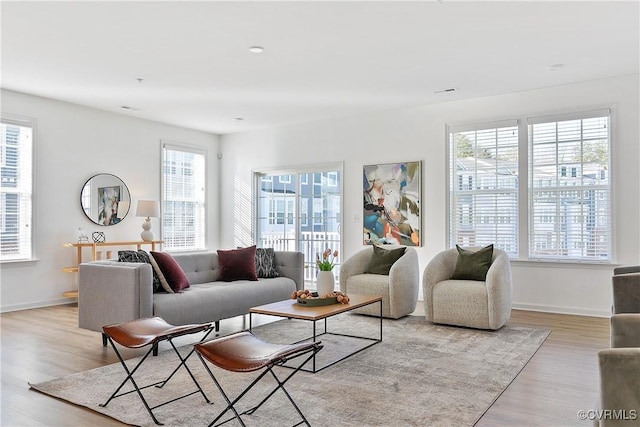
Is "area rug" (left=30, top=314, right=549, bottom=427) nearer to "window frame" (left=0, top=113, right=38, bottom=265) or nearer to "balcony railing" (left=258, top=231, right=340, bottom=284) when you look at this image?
"balcony railing" (left=258, top=231, right=340, bottom=284)

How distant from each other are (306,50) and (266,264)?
230 centimetres

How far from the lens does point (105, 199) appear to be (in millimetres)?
6883

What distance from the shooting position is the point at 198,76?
5.28 m

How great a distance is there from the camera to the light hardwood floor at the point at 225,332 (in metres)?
2.61

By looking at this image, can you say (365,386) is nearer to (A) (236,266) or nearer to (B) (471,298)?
(B) (471,298)

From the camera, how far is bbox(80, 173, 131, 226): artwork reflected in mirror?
6664mm

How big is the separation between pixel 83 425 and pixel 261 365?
3.46 feet

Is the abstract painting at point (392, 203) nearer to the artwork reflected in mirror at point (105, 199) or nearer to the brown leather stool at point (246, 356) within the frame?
the artwork reflected in mirror at point (105, 199)

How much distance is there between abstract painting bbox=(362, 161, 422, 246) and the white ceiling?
3.10 ft

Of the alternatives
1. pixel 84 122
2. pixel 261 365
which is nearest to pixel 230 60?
pixel 84 122

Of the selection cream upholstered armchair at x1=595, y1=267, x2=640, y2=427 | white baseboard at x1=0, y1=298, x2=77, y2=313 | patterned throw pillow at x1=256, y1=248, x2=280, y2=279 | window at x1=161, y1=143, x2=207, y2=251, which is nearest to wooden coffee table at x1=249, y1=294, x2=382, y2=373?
patterned throw pillow at x1=256, y1=248, x2=280, y2=279

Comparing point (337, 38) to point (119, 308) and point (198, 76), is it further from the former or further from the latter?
point (119, 308)

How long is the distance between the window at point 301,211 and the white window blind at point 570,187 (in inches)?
109

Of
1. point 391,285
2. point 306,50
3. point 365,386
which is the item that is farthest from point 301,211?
point 365,386
